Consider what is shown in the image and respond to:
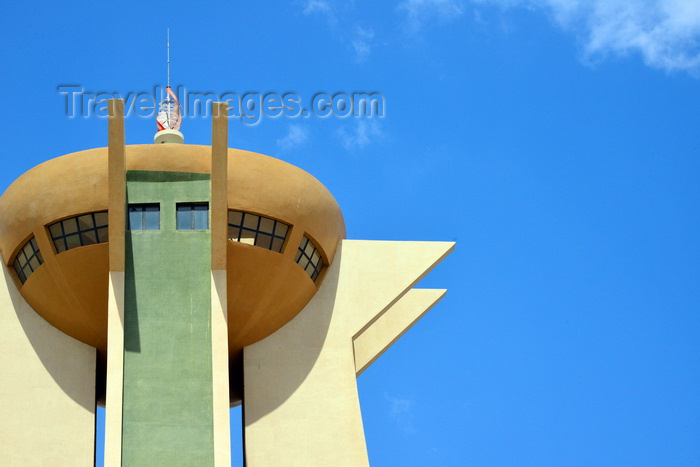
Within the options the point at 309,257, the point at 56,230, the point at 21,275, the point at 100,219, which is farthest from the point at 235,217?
the point at 21,275

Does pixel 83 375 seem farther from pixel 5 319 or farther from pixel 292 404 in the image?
pixel 292 404

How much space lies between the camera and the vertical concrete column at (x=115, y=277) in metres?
39.2

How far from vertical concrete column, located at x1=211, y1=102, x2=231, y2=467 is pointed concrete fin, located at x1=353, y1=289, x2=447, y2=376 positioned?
6.47 meters

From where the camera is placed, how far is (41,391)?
42.4 meters

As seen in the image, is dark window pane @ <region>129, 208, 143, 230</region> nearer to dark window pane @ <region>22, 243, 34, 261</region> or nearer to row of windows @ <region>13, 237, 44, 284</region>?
row of windows @ <region>13, 237, 44, 284</region>

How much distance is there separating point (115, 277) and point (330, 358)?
789 centimetres

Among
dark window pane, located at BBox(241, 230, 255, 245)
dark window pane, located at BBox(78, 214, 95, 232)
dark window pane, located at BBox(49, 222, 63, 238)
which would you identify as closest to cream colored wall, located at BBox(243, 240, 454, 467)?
dark window pane, located at BBox(241, 230, 255, 245)

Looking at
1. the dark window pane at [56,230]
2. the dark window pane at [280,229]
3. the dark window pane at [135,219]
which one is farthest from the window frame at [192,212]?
the dark window pane at [56,230]

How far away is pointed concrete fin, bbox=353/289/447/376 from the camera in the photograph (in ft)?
152

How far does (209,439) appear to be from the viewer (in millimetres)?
39219

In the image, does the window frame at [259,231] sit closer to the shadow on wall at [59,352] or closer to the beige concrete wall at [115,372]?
the beige concrete wall at [115,372]

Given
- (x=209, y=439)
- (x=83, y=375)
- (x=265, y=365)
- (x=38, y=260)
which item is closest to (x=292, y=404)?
(x=265, y=365)

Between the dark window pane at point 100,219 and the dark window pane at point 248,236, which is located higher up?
the dark window pane at point 100,219

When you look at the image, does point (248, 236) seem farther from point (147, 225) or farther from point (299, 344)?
point (299, 344)
